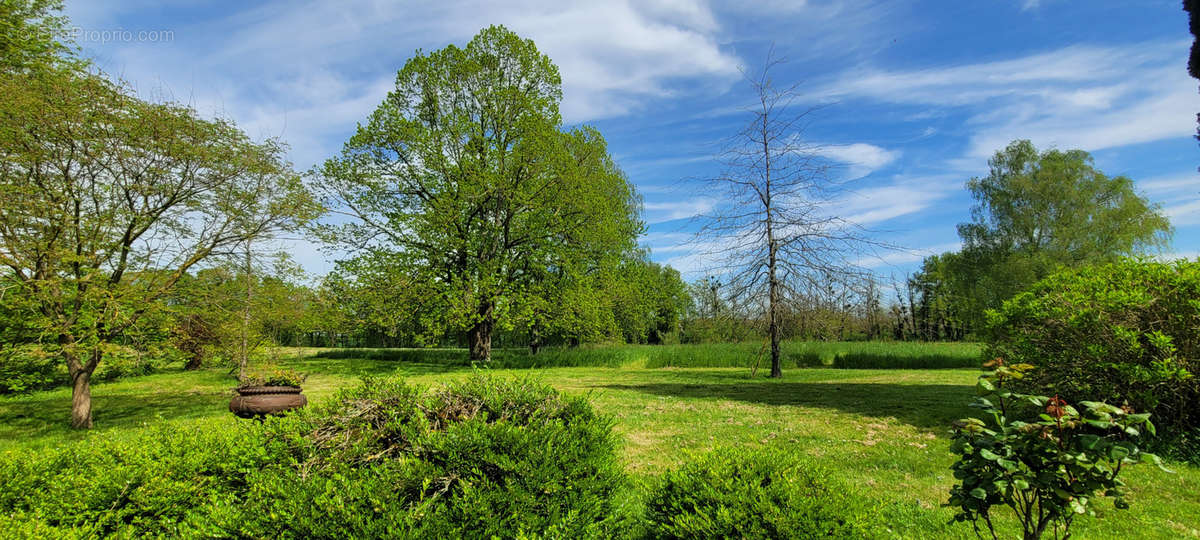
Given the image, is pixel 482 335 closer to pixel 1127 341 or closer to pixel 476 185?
pixel 476 185

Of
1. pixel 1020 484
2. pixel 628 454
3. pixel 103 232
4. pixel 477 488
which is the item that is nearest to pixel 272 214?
pixel 103 232

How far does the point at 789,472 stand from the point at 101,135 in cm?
1225

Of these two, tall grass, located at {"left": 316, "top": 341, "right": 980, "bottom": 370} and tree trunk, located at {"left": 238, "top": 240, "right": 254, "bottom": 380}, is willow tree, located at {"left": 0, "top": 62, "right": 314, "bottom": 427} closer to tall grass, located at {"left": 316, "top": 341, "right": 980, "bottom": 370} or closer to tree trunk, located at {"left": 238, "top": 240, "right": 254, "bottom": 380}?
tree trunk, located at {"left": 238, "top": 240, "right": 254, "bottom": 380}

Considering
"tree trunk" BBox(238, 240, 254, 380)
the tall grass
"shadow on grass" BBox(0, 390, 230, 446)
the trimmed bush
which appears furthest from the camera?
the tall grass

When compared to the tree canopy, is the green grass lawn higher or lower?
lower

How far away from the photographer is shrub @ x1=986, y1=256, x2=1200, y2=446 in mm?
5504

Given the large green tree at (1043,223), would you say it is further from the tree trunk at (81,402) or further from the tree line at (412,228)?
the tree trunk at (81,402)

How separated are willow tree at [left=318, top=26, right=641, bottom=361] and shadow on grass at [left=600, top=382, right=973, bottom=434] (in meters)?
8.95

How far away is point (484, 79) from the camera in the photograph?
1994cm


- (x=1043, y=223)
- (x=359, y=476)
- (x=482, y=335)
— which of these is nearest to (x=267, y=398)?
(x=359, y=476)

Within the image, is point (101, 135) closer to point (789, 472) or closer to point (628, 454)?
point (628, 454)

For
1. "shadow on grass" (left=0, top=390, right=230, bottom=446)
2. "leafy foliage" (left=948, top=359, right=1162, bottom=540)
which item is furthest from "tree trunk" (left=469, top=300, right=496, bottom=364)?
"leafy foliage" (left=948, top=359, right=1162, bottom=540)

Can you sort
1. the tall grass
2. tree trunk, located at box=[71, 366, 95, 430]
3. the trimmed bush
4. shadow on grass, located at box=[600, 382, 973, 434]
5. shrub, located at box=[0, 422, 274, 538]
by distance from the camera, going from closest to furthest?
the trimmed bush
shrub, located at box=[0, 422, 274, 538]
shadow on grass, located at box=[600, 382, 973, 434]
tree trunk, located at box=[71, 366, 95, 430]
the tall grass

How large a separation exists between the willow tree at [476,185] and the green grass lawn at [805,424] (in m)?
5.61
